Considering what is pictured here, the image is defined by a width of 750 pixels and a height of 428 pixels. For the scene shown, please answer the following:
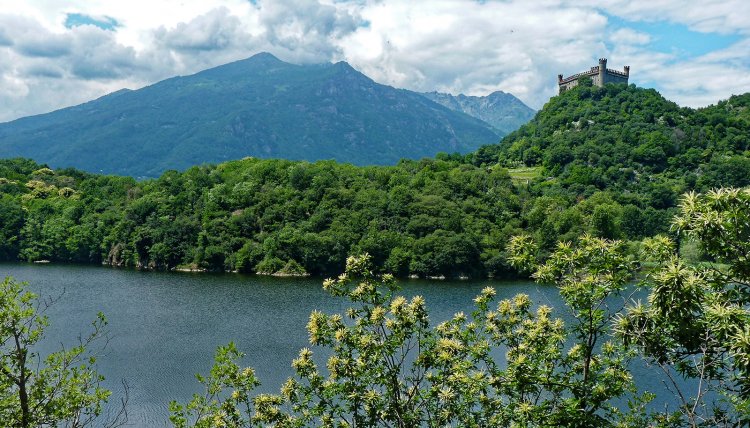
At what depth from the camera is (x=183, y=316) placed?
172ft

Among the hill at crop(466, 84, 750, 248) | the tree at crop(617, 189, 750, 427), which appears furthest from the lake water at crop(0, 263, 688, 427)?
the hill at crop(466, 84, 750, 248)

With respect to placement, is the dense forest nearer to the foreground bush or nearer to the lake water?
the lake water

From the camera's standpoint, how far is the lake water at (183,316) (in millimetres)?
34438

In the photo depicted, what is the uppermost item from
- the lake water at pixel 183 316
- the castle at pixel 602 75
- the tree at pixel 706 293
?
the castle at pixel 602 75

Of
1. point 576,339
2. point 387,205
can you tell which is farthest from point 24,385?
point 387,205

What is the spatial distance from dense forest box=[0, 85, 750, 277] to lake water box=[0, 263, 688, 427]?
281 inches

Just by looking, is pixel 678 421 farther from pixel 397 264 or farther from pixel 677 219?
pixel 397 264

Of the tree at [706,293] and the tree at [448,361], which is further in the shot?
the tree at [448,361]

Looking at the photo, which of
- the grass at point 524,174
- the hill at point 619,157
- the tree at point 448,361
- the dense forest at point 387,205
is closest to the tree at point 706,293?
the tree at point 448,361

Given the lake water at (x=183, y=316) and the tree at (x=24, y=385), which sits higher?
the tree at (x=24, y=385)

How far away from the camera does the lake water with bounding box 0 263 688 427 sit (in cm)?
3444

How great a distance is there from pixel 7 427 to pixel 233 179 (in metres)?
95.4

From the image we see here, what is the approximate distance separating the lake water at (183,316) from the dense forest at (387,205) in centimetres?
714

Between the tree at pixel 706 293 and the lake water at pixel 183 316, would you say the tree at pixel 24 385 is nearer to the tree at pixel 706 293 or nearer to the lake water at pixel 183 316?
the tree at pixel 706 293
